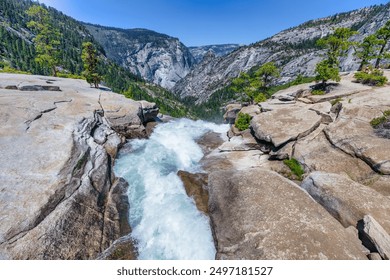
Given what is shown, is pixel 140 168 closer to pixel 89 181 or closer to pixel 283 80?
pixel 89 181

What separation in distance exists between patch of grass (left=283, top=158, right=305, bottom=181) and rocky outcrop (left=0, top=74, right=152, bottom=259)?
16.0 meters

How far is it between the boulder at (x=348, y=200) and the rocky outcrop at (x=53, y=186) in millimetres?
14539

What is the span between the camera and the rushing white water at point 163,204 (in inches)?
556

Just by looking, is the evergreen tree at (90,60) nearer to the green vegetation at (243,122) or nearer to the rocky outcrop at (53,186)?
the rocky outcrop at (53,186)

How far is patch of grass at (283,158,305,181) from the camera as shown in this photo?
19578 mm

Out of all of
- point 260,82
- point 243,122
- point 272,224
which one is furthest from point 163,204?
point 260,82

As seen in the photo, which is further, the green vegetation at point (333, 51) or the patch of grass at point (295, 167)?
the green vegetation at point (333, 51)

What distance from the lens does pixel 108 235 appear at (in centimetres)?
1420

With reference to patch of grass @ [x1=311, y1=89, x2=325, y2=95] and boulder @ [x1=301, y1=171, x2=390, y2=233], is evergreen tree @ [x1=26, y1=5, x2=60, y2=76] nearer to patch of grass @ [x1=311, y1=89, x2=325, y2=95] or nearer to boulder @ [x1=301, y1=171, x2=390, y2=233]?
patch of grass @ [x1=311, y1=89, x2=325, y2=95]

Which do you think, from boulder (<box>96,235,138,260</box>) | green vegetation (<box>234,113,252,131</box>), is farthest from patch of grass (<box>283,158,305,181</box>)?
boulder (<box>96,235,138,260</box>)

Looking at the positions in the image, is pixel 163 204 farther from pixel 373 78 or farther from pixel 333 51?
pixel 333 51

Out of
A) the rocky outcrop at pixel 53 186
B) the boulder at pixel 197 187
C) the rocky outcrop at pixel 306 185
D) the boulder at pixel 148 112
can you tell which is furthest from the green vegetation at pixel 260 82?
the rocky outcrop at pixel 53 186
